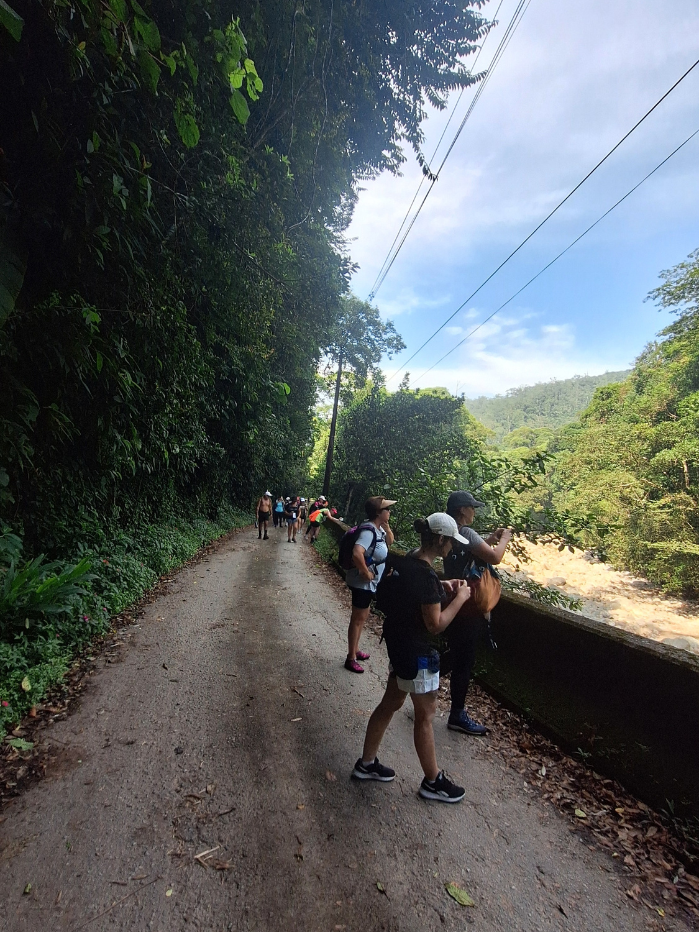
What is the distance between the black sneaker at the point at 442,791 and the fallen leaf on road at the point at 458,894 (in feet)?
1.90

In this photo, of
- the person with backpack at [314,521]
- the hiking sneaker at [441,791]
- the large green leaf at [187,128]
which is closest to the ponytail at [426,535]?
the hiking sneaker at [441,791]

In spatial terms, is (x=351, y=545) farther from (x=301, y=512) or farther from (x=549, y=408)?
(x=549, y=408)

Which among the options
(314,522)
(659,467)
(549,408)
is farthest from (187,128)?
(549,408)

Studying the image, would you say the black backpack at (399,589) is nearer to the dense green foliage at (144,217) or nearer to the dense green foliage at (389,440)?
the dense green foliage at (144,217)

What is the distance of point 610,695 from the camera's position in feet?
10.4

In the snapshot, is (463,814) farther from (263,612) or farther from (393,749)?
(263,612)

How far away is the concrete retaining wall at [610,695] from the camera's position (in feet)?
8.79

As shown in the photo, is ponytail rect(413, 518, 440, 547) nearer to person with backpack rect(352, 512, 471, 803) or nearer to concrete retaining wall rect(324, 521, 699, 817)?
person with backpack rect(352, 512, 471, 803)

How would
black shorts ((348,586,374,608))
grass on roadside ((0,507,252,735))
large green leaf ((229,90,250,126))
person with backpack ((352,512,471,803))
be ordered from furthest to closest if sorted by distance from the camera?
black shorts ((348,586,374,608)), grass on roadside ((0,507,252,735)), person with backpack ((352,512,471,803)), large green leaf ((229,90,250,126))

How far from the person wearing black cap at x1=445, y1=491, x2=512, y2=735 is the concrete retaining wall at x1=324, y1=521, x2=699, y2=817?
2.21 ft

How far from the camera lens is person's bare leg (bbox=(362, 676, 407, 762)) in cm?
269

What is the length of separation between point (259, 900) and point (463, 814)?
138 cm

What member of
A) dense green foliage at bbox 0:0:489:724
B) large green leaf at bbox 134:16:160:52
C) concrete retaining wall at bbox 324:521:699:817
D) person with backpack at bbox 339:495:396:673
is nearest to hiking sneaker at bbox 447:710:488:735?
concrete retaining wall at bbox 324:521:699:817

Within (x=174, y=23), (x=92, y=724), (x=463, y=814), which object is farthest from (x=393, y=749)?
(x=174, y=23)
